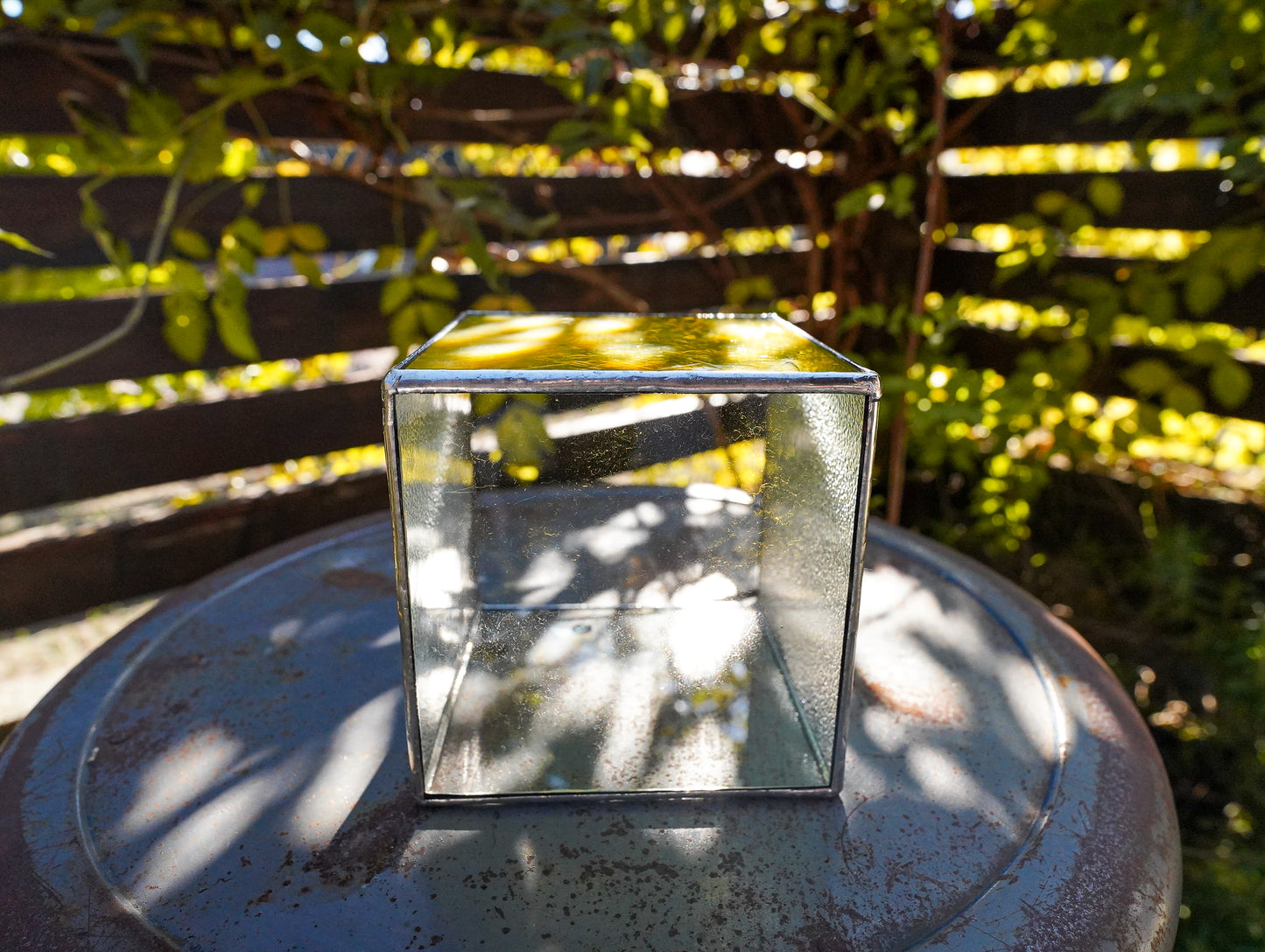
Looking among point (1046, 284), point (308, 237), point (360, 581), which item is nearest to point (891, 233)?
point (1046, 284)

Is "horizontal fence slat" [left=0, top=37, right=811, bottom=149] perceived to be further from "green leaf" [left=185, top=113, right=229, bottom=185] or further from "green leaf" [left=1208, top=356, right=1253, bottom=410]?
"green leaf" [left=1208, top=356, right=1253, bottom=410]

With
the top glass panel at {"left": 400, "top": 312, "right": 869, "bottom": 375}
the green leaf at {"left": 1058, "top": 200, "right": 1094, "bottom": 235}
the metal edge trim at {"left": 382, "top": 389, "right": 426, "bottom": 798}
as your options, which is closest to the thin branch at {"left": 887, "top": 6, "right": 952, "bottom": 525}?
the green leaf at {"left": 1058, "top": 200, "right": 1094, "bottom": 235}

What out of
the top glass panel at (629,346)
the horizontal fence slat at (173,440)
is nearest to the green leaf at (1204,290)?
the top glass panel at (629,346)

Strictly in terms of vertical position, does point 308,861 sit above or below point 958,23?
below

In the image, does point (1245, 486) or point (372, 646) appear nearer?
point (372, 646)

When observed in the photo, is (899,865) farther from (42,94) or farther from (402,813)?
(42,94)

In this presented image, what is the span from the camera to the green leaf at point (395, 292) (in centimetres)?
182

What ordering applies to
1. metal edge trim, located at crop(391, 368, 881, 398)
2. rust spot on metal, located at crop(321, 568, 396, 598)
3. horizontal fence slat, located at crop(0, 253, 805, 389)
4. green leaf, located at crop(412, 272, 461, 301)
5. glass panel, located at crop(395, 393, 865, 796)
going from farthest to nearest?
green leaf, located at crop(412, 272, 461, 301) < horizontal fence slat, located at crop(0, 253, 805, 389) < rust spot on metal, located at crop(321, 568, 396, 598) < glass panel, located at crop(395, 393, 865, 796) < metal edge trim, located at crop(391, 368, 881, 398)

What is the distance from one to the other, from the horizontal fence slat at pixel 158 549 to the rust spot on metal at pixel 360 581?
101cm

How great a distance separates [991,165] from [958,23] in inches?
29.4

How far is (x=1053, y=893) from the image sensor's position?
0.62m

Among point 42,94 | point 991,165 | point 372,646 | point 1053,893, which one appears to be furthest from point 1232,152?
point 42,94

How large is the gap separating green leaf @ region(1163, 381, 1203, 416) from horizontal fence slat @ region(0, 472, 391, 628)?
86.8 inches

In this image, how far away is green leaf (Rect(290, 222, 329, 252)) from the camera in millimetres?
1814
